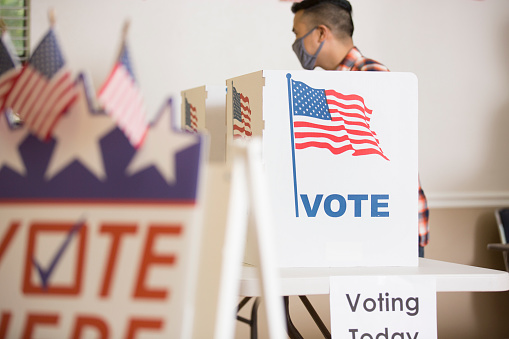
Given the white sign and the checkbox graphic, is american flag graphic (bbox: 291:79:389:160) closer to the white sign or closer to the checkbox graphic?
the white sign

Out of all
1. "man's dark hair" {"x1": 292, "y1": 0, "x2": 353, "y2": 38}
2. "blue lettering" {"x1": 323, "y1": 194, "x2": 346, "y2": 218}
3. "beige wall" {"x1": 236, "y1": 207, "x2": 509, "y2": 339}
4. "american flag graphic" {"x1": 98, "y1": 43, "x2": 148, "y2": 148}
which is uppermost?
"man's dark hair" {"x1": 292, "y1": 0, "x2": 353, "y2": 38}

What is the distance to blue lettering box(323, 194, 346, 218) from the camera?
1286 mm

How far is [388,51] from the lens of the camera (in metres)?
3.16

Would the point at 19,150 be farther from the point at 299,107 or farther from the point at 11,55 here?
the point at 299,107

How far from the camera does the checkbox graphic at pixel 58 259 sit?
73 cm

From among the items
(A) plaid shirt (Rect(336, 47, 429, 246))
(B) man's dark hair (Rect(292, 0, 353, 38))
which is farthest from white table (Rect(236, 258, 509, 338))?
(B) man's dark hair (Rect(292, 0, 353, 38))

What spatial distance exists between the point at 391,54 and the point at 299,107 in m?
2.01

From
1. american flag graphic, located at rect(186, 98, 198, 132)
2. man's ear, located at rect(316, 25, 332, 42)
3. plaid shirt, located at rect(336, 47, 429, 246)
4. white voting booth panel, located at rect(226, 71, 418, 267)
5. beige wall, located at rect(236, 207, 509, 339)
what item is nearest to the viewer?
white voting booth panel, located at rect(226, 71, 418, 267)

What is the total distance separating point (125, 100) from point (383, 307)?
0.70 m

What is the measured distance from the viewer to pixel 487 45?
10.8 ft

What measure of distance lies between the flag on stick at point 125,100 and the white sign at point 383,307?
1.89 feet

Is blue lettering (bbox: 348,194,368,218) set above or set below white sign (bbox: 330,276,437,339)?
above

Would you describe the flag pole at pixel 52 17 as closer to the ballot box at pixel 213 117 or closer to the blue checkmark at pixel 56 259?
the blue checkmark at pixel 56 259

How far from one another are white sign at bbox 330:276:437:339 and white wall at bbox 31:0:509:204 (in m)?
1.95
